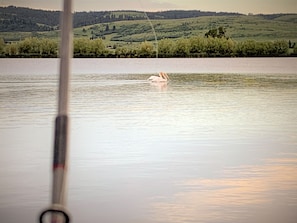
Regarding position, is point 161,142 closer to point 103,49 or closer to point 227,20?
point 103,49

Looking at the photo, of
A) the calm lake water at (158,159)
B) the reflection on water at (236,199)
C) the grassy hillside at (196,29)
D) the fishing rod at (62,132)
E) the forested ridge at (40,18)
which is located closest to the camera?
the fishing rod at (62,132)

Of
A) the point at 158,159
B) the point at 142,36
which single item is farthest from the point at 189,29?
the point at 158,159

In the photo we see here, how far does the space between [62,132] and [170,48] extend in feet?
80.9

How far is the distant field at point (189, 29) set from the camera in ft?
74.7

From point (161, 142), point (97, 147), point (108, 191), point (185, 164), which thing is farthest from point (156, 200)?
point (161, 142)

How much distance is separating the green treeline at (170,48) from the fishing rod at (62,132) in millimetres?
20208

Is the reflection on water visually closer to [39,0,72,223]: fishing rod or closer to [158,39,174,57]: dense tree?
[39,0,72,223]: fishing rod

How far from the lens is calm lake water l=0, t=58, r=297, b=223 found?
8.41 ft

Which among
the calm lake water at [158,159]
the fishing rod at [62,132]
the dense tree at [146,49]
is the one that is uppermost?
the fishing rod at [62,132]

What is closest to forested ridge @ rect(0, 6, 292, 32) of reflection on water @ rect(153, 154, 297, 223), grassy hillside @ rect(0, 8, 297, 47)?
grassy hillside @ rect(0, 8, 297, 47)

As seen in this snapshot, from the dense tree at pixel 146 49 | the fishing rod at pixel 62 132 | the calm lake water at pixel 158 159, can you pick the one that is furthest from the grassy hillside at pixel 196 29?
the fishing rod at pixel 62 132

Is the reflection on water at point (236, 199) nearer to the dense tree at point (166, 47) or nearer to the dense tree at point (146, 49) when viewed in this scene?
the dense tree at point (146, 49)

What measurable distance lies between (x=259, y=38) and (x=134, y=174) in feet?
68.6

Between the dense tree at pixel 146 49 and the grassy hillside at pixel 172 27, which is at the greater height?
the grassy hillside at pixel 172 27
